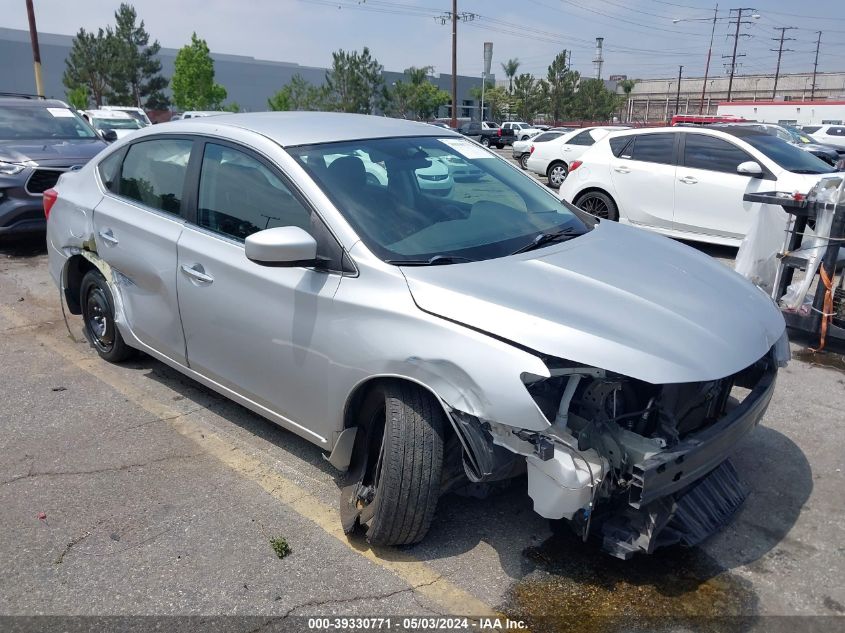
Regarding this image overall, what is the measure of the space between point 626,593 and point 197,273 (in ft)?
8.20

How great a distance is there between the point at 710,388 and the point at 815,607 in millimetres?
881

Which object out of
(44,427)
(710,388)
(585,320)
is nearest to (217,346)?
(44,427)

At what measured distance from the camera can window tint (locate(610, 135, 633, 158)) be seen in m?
9.39

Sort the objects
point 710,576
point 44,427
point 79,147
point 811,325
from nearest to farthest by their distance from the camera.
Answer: point 710,576 < point 44,427 < point 811,325 < point 79,147

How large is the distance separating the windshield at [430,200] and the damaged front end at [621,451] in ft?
2.61

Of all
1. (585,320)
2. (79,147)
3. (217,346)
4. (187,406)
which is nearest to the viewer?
(585,320)

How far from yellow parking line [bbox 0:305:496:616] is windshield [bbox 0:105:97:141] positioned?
529 cm

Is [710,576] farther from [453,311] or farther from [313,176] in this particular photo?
[313,176]

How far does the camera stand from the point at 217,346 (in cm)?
362

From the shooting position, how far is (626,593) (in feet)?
8.96

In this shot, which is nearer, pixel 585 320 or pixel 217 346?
pixel 585 320

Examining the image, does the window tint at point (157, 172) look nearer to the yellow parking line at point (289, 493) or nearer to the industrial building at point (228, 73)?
the yellow parking line at point (289, 493)

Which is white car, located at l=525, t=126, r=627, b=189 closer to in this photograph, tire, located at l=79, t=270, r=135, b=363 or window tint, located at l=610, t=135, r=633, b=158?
window tint, located at l=610, t=135, r=633, b=158

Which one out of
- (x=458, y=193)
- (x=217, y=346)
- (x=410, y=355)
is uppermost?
(x=458, y=193)
